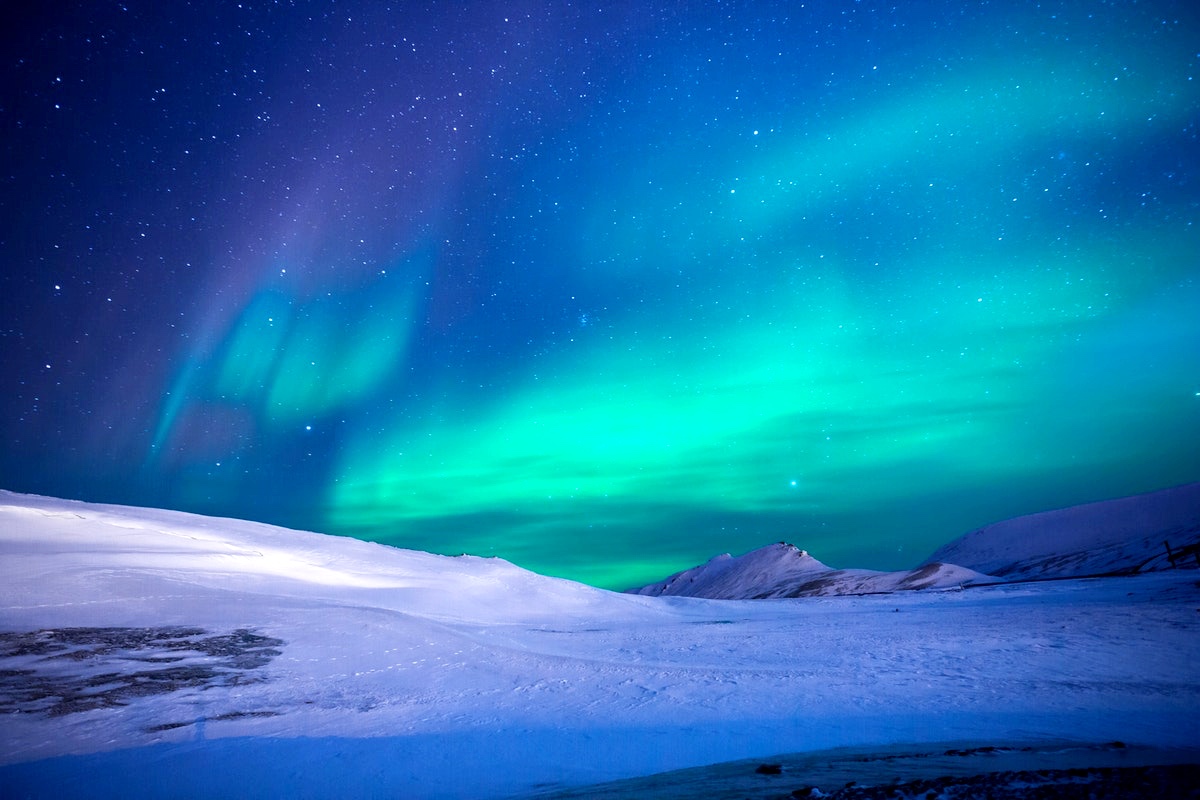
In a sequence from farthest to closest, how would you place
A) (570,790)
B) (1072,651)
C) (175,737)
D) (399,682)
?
(1072,651) → (399,682) → (175,737) → (570,790)

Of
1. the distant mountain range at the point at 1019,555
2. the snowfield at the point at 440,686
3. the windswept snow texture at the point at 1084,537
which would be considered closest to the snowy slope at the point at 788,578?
the distant mountain range at the point at 1019,555

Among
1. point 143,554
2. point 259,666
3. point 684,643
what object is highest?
point 143,554

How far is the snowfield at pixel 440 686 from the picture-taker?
5.22m

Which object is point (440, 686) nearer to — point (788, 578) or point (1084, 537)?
point (788, 578)

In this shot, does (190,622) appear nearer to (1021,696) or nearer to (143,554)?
(143,554)

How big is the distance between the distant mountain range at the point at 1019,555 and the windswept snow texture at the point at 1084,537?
12 cm

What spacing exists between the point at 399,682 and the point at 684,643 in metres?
6.60

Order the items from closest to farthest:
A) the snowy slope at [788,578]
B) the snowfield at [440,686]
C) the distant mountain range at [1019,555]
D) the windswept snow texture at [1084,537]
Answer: the snowfield at [440,686], the snowy slope at [788,578], the distant mountain range at [1019,555], the windswept snow texture at [1084,537]

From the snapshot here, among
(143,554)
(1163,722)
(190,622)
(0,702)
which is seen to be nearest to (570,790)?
(1163,722)

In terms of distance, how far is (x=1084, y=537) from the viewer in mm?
81625

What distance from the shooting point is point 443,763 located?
17.5 feet

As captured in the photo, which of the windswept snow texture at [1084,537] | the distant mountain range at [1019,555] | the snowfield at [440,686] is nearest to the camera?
→ the snowfield at [440,686]

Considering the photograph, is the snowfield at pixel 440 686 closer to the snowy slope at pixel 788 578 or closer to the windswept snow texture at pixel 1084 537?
the snowy slope at pixel 788 578

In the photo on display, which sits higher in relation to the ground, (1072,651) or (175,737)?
(175,737)
